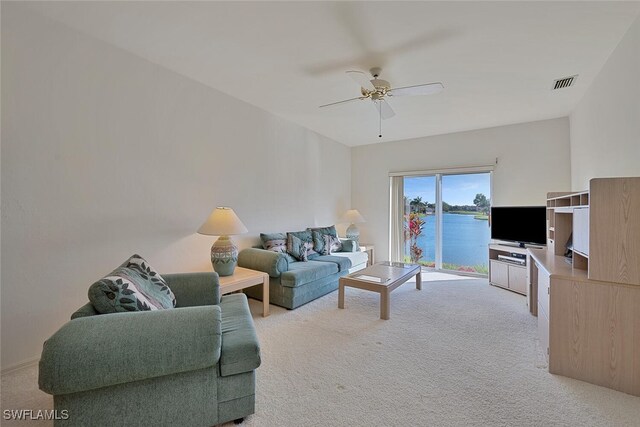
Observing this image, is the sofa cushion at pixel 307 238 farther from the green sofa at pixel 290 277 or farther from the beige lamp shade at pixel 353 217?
the beige lamp shade at pixel 353 217

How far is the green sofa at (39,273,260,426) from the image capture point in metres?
1.15

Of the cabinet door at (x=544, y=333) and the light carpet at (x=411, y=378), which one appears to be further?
the cabinet door at (x=544, y=333)

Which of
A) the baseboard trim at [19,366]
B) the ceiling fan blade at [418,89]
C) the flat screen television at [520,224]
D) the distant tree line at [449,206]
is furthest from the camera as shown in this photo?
the distant tree line at [449,206]

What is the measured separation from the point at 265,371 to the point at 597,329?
232 cm

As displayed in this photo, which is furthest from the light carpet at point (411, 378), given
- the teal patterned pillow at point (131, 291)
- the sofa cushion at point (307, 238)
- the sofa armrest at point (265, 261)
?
A: the sofa cushion at point (307, 238)

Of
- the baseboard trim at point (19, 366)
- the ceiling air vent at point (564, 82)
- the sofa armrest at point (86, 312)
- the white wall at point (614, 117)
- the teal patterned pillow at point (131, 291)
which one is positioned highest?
the ceiling air vent at point (564, 82)

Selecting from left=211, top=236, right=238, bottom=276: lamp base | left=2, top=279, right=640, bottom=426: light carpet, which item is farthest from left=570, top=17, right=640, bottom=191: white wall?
left=211, top=236, right=238, bottom=276: lamp base

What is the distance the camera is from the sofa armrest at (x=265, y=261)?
3217 millimetres

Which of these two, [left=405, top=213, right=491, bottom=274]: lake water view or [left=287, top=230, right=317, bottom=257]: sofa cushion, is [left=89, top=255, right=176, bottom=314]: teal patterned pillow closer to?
[left=287, top=230, right=317, bottom=257]: sofa cushion

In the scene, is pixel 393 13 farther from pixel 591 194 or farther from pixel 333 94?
pixel 591 194

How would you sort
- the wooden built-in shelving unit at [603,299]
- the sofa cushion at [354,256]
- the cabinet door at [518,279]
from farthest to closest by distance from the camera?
1. the sofa cushion at [354,256]
2. the cabinet door at [518,279]
3. the wooden built-in shelving unit at [603,299]

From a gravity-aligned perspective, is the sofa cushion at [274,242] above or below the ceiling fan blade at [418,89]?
below

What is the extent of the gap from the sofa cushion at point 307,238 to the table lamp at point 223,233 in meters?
1.30

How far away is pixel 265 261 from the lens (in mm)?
3279
